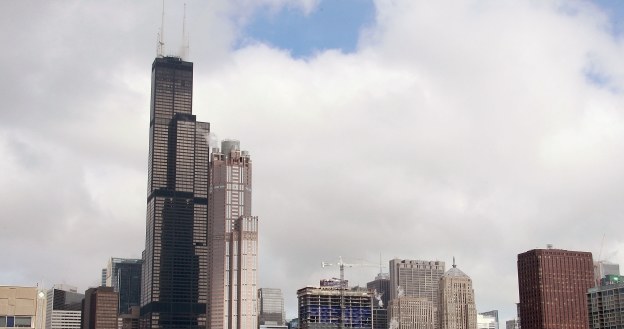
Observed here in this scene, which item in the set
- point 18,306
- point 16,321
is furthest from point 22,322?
point 18,306

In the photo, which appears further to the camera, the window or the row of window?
the window

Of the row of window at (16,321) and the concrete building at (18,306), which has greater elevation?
the concrete building at (18,306)

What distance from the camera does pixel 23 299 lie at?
339 feet

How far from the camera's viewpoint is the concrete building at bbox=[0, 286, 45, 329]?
4033 inches

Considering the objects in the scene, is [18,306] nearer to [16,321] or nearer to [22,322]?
[16,321]

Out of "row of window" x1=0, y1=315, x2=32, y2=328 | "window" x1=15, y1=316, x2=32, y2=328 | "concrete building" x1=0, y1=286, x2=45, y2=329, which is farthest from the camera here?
"window" x1=15, y1=316, x2=32, y2=328

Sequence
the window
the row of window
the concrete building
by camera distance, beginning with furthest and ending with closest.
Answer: the window < the row of window < the concrete building

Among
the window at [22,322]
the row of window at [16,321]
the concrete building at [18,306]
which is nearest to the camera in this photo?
the concrete building at [18,306]

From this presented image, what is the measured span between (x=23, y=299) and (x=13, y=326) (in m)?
2.95

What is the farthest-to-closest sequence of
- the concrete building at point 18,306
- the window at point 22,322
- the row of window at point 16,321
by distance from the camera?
the window at point 22,322 < the row of window at point 16,321 < the concrete building at point 18,306

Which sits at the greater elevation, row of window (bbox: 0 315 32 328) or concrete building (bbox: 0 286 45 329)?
concrete building (bbox: 0 286 45 329)

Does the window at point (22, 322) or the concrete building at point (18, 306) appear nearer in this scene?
the concrete building at point (18, 306)

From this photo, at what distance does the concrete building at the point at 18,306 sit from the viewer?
10244 cm

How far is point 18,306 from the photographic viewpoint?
103 meters
